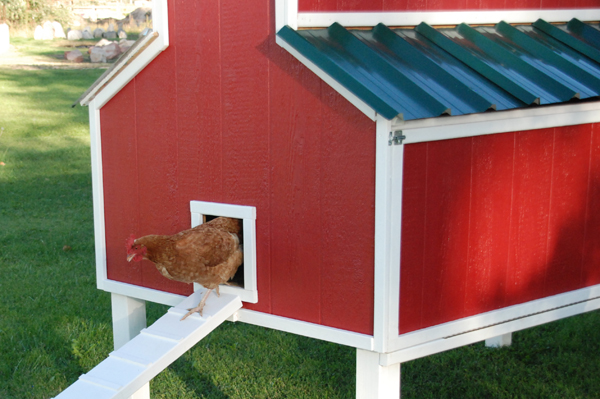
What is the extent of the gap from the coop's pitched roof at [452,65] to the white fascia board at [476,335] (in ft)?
3.93

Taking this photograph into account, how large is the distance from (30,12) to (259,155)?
102 ft

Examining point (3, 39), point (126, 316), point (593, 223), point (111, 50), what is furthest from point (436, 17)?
point (3, 39)

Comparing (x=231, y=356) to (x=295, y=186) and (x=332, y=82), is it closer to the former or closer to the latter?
(x=295, y=186)

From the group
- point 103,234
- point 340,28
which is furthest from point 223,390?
point 340,28

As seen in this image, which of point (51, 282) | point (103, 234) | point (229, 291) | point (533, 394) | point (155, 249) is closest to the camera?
point (155, 249)

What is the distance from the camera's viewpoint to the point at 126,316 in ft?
16.3

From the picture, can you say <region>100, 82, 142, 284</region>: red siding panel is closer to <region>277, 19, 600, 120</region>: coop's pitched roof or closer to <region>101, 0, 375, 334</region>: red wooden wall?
<region>101, 0, 375, 334</region>: red wooden wall

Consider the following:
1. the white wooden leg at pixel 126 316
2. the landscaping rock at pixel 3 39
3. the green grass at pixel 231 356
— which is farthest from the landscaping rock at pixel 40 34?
the white wooden leg at pixel 126 316

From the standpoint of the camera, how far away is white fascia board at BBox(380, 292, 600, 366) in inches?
147

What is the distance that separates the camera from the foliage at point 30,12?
3069 centimetres

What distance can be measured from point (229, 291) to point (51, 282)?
14.7 feet

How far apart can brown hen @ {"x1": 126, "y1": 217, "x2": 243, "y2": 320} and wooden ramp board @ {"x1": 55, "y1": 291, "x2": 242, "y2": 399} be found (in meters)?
0.10

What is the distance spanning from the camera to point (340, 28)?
3.87 metres

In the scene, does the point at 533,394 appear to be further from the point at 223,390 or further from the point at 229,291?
the point at 229,291
